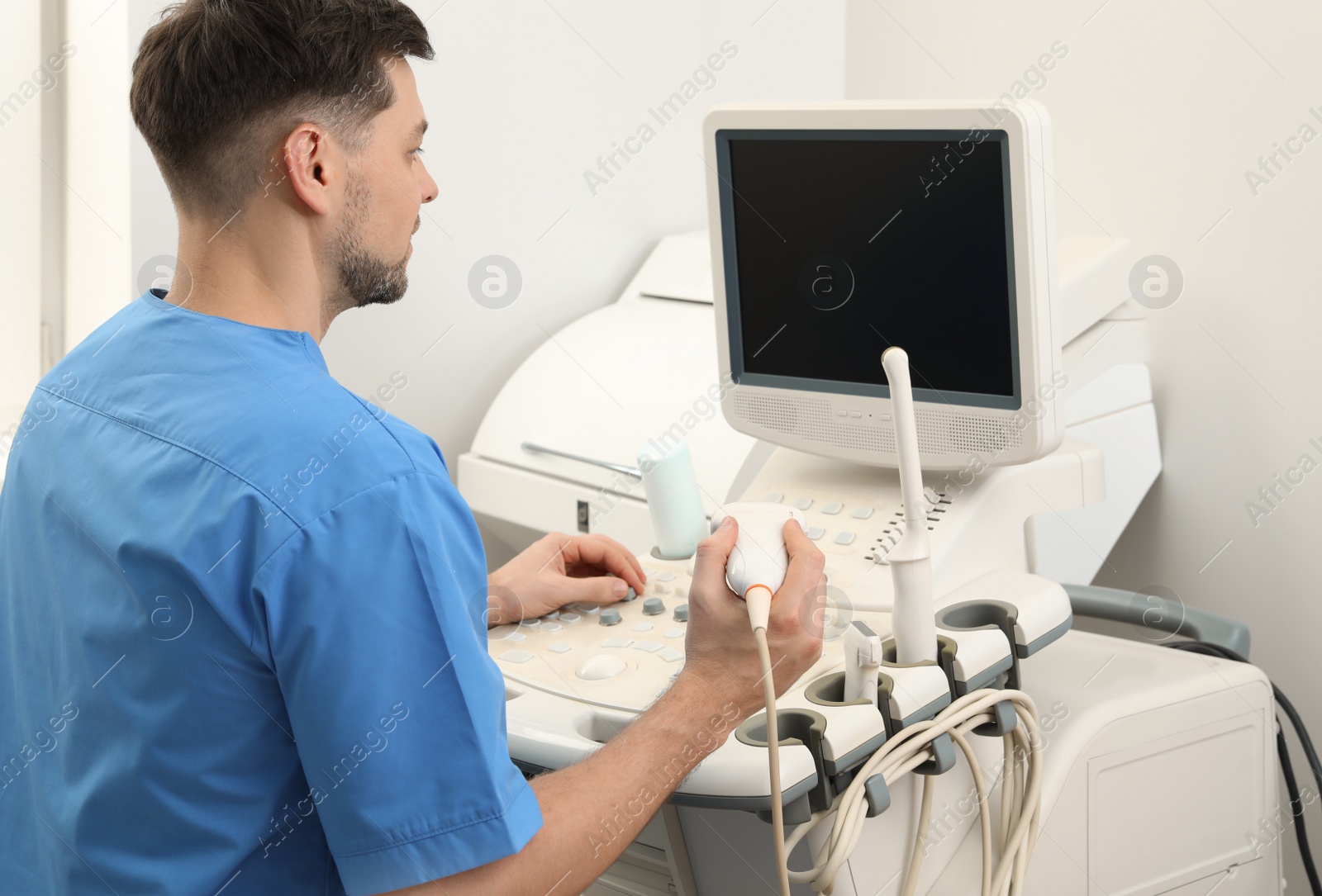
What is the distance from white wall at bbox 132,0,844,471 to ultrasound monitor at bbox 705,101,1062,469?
0.62 meters

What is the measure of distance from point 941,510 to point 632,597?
1.09 ft

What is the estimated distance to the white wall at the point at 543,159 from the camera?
1.98 metres

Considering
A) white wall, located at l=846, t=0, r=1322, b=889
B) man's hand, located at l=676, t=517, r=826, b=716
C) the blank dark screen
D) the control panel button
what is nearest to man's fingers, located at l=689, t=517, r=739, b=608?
man's hand, located at l=676, t=517, r=826, b=716

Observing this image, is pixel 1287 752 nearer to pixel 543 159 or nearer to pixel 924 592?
pixel 924 592

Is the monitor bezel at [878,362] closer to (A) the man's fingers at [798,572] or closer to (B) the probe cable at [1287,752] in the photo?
(A) the man's fingers at [798,572]

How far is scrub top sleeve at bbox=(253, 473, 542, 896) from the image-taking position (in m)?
0.70

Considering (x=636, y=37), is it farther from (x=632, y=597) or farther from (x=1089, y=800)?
(x=1089, y=800)

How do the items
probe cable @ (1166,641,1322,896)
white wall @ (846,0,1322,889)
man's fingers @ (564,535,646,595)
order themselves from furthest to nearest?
white wall @ (846,0,1322,889) < probe cable @ (1166,641,1322,896) < man's fingers @ (564,535,646,595)

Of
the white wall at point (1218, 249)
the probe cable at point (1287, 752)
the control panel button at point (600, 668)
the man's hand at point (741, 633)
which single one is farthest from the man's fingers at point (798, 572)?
the white wall at point (1218, 249)

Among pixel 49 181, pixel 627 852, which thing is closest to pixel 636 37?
pixel 49 181

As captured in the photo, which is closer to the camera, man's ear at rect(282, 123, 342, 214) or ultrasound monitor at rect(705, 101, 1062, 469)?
man's ear at rect(282, 123, 342, 214)

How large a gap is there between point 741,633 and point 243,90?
53 centimetres

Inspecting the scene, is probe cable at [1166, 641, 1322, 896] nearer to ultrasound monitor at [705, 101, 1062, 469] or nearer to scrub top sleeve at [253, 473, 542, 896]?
ultrasound monitor at [705, 101, 1062, 469]

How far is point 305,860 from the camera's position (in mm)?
784
